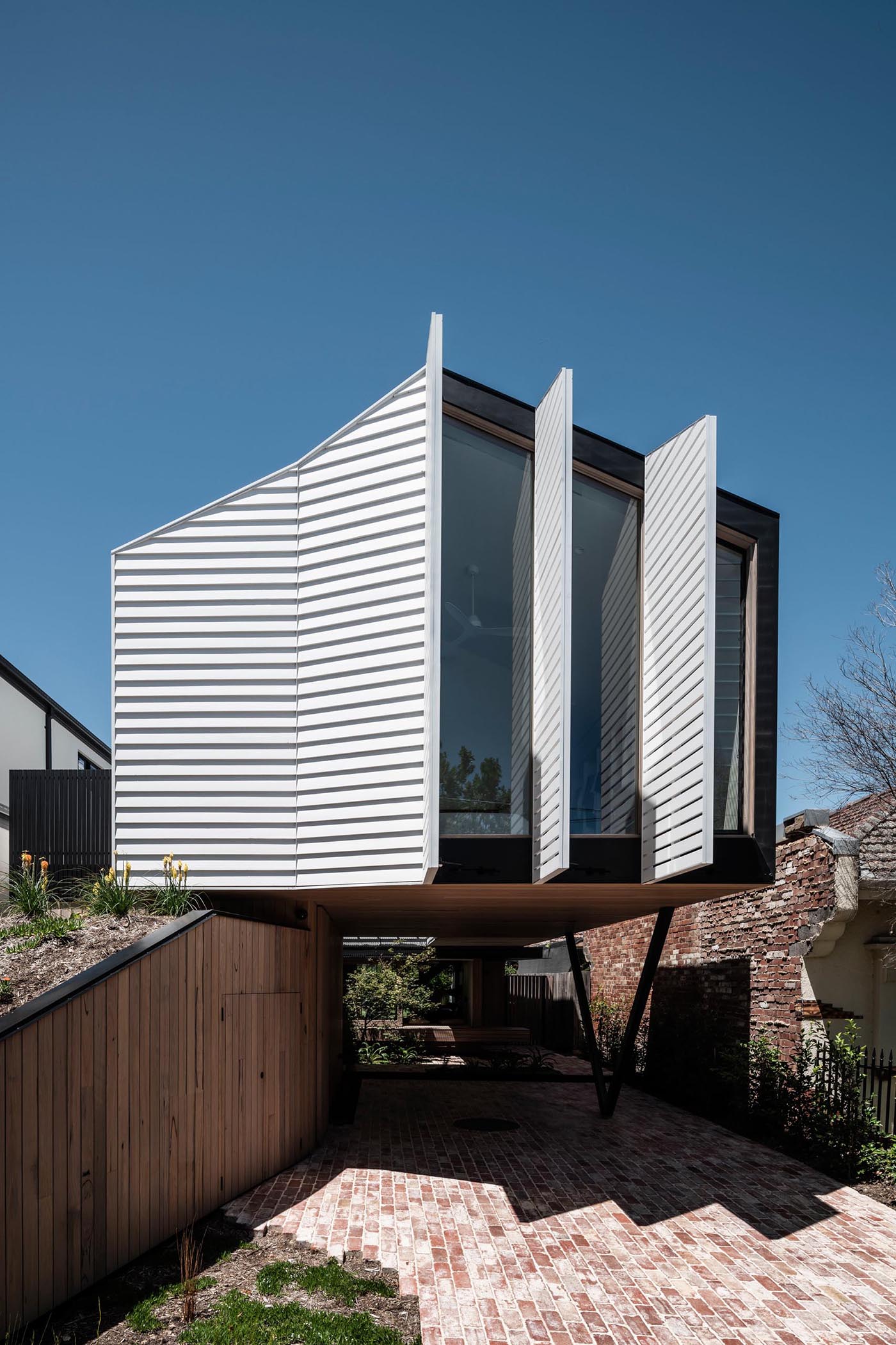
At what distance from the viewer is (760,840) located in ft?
27.3

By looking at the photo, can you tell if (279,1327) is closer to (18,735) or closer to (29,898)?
(29,898)

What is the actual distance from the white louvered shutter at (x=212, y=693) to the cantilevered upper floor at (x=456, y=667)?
0.02 meters

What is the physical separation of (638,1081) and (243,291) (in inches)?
529

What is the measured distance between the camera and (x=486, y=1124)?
1152 cm

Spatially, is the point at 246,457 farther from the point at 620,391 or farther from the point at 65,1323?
the point at 65,1323

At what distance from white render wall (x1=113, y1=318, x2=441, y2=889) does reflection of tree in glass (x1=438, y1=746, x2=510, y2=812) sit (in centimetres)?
30

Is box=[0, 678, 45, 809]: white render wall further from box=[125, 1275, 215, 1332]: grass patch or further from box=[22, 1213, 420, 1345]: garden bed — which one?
box=[125, 1275, 215, 1332]: grass patch

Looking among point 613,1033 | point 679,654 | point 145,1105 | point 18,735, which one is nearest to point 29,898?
point 145,1105

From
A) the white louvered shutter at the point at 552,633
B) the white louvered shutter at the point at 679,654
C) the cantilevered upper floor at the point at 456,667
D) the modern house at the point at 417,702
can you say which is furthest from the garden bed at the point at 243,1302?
the white louvered shutter at the point at 679,654

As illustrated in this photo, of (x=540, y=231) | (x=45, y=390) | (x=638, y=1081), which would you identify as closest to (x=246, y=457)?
(x=45, y=390)

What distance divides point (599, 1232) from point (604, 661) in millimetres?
4994

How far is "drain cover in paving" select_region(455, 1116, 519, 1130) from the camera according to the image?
1126 cm

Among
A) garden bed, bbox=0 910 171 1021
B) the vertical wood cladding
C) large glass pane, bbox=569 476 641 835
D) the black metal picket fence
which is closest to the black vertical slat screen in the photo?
garden bed, bbox=0 910 171 1021

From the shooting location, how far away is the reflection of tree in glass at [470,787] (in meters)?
8.26
